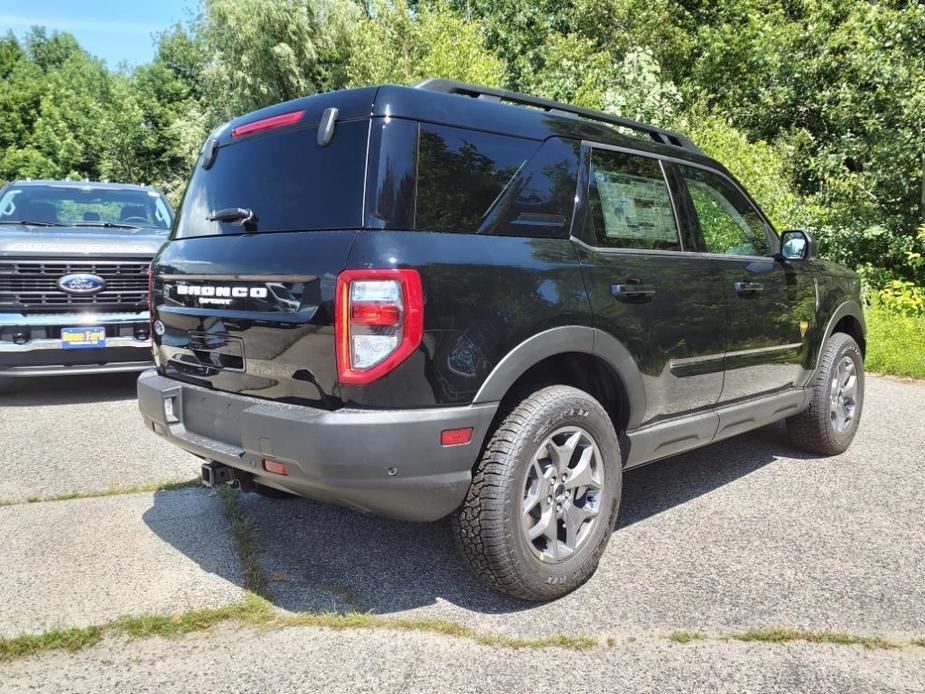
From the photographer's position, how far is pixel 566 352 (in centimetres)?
312

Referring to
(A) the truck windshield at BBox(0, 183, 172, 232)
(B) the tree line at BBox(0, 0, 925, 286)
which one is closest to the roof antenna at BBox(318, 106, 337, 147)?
(A) the truck windshield at BBox(0, 183, 172, 232)

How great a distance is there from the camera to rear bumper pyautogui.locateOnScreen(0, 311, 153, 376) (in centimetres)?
635

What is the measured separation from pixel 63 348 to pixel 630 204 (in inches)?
201

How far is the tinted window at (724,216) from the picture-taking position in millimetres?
4047

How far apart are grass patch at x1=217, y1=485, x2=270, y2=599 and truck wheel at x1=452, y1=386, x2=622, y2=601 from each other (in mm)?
916

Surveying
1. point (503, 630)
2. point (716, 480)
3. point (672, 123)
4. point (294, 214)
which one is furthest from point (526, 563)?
point (672, 123)

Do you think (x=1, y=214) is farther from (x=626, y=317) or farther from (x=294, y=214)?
(x=626, y=317)

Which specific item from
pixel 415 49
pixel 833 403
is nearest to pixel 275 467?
pixel 833 403

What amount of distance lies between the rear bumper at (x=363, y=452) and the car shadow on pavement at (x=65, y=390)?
4785mm

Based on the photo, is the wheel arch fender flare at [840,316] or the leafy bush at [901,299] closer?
the wheel arch fender flare at [840,316]

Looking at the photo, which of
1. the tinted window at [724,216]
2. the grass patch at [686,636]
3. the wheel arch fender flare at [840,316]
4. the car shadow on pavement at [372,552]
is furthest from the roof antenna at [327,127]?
the wheel arch fender flare at [840,316]

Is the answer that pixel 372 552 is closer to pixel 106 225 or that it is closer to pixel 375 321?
pixel 375 321

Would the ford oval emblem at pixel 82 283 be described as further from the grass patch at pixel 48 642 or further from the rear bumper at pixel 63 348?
the grass patch at pixel 48 642

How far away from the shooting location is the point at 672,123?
1348 centimetres
